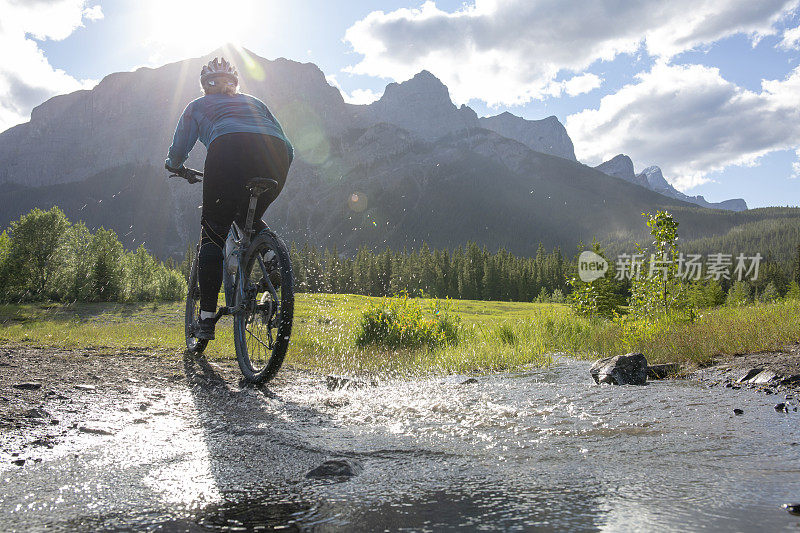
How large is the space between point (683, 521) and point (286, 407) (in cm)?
322

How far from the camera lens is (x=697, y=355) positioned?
7.26 metres

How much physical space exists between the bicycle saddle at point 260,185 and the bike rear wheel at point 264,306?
485 millimetres

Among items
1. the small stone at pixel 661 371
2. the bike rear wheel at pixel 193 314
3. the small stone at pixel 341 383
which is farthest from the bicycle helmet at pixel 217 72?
the small stone at pixel 661 371

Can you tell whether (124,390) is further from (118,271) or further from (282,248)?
(118,271)

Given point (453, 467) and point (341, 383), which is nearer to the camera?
point (453, 467)

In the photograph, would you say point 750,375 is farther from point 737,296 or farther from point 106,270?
point 737,296

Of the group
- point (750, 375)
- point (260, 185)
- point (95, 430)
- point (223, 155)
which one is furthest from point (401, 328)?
point (95, 430)

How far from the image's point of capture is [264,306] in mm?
4980

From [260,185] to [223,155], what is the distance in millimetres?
559

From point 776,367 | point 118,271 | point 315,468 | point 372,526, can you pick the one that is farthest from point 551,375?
point 118,271

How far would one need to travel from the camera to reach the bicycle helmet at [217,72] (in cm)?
581

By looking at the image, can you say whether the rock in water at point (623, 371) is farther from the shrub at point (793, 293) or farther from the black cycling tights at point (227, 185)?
the shrub at point (793, 293)

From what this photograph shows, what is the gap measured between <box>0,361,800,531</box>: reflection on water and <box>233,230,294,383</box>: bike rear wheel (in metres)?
0.67

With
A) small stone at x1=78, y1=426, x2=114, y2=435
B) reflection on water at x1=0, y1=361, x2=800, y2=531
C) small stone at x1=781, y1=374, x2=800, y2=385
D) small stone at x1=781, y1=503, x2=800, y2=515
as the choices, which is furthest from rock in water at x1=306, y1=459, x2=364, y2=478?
small stone at x1=781, y1=374, x2=800, y2=385
